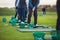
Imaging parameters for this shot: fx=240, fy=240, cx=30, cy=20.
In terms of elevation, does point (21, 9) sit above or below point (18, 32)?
above

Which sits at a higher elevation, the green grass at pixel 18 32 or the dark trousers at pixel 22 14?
the dark trousers at pixel 22 14

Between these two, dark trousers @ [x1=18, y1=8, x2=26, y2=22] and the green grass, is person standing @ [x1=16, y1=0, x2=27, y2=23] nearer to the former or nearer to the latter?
dark trousers @ [x1=18, y1=8, x2=26, y2=22]

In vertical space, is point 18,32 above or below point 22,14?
below

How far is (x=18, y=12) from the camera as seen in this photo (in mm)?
3463

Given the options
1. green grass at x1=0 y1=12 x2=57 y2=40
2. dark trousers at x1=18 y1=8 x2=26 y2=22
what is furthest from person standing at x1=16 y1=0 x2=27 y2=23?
green grass at x1=0 y1=12 x2=57 y2=40

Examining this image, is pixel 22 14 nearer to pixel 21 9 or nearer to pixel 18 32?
pixel 21 9

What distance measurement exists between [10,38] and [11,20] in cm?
26

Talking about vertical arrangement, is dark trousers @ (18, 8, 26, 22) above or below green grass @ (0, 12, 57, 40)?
above

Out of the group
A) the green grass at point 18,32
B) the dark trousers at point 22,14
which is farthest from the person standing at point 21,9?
the green grass at point 18,32

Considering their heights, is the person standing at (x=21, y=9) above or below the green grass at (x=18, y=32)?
above

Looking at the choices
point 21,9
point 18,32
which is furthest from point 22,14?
point 18,32

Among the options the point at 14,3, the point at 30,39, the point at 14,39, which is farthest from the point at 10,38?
the point at 14,3

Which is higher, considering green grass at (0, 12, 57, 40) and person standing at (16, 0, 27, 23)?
person standing at (16, 0, 27, 23)

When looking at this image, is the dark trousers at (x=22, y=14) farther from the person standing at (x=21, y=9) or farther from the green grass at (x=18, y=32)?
the green grass at (x=18, y=32)
